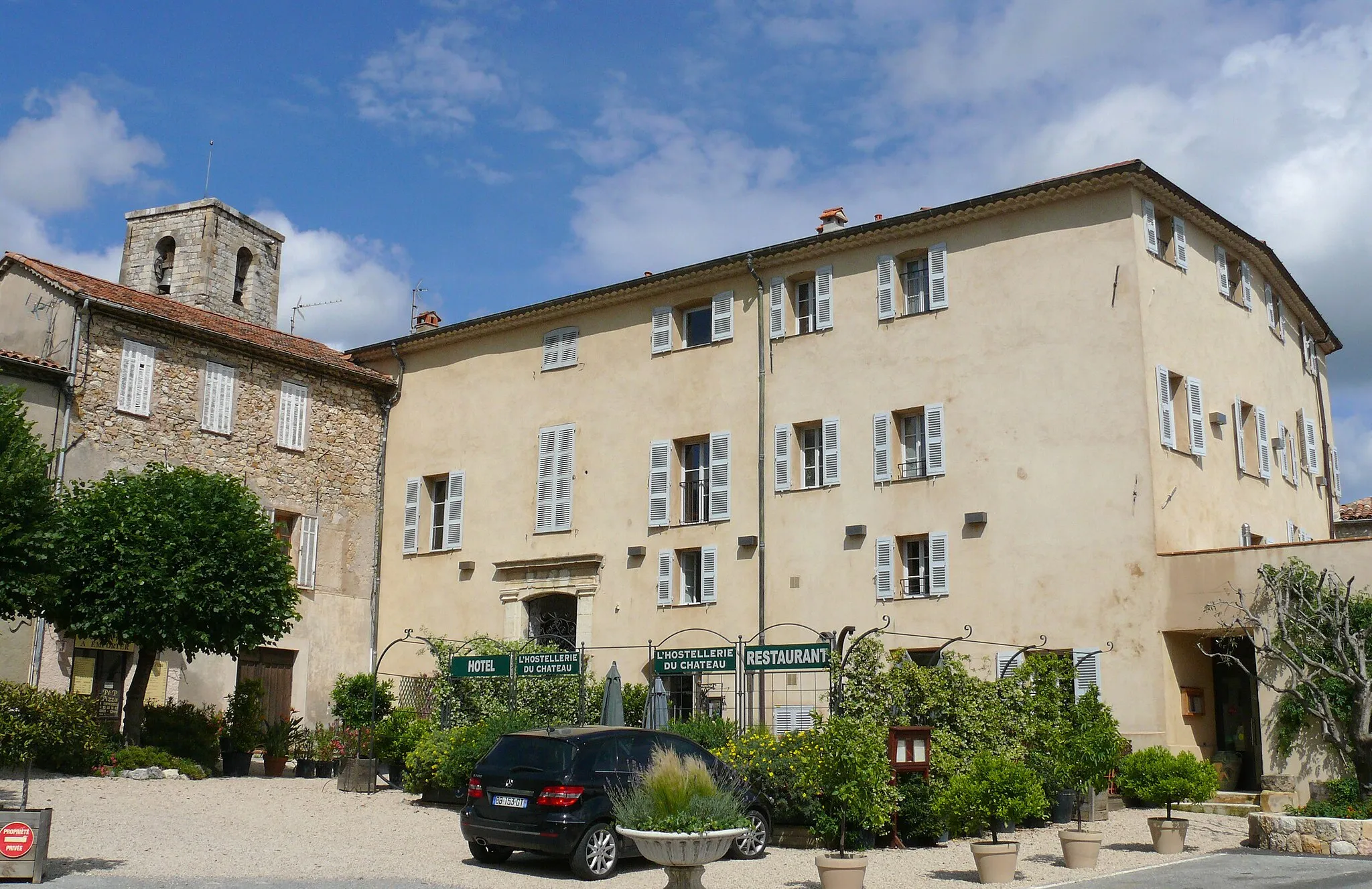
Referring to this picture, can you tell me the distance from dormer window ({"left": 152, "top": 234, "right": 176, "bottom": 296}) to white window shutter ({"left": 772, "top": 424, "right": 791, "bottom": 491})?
1912cm

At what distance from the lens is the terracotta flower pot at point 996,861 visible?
1080cm

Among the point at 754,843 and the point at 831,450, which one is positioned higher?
the point at 831,450

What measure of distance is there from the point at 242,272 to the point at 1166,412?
2430 centimetres

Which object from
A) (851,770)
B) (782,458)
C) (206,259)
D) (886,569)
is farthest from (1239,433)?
(206,259)

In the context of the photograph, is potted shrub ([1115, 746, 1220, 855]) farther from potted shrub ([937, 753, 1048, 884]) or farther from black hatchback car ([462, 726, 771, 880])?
black hatchback car ([462, 726, 771, 880])

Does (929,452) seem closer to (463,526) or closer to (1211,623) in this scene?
(1211,623)

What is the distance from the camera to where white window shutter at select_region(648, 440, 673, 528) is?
21.7 metres

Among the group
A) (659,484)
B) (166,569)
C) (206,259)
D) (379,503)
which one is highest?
(206,259)

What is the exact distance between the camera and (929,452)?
19.2 m

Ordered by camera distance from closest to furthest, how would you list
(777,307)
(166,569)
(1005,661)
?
(1005,661) → (166,569) → (777,307)

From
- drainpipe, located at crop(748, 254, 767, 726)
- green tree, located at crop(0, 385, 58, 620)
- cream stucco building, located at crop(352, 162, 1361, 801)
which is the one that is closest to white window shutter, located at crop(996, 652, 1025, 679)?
cream stucco building, located at crop(352, 162, 1361, 801)

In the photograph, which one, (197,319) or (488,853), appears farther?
(197,319)

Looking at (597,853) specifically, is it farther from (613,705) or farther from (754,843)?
(613,705)

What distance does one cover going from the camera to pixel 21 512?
39.8 ft
